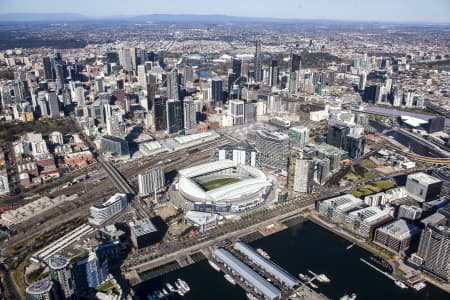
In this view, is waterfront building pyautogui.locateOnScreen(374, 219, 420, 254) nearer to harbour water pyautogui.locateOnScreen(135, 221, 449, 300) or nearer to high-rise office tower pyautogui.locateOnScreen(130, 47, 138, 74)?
harbour water pyautogui.locateOnScreen(135, 221, 449, 300)

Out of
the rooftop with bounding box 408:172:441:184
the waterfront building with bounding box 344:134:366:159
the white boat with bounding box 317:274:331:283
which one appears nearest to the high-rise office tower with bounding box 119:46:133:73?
the waterfront building with bounding box 344:134:366:159

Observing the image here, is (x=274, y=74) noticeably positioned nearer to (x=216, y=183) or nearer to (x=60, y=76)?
(x=60, y=76)

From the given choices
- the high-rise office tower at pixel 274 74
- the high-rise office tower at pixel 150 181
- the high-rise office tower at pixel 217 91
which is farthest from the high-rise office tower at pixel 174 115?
the high-rise office tower at pixel 274 74

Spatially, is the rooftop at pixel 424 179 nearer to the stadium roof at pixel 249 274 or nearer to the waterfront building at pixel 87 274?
the stadium roof at pixel 249 274

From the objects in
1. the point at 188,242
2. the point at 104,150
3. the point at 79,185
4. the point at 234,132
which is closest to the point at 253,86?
the point at 234,132

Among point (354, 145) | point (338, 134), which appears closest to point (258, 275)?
point (354, 145)

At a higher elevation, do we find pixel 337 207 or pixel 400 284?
pixel 337 207
